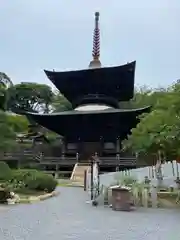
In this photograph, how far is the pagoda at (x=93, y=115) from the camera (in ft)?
110

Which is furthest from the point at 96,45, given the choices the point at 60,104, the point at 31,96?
the point at 31,96

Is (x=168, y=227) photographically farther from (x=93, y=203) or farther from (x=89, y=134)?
(x=89, y=134)

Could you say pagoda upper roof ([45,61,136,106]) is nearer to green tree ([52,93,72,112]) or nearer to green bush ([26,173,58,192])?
green tree ([52,93,72,112])

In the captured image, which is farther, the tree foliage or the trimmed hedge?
the trimmed hedge

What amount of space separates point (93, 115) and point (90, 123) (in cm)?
113

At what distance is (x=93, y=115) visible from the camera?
3372 centimetres

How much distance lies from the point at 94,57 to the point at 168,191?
28533 millimetres

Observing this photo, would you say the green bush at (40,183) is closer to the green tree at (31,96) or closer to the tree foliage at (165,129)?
the tree foliage at (165,129)

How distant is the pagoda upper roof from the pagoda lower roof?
2.43 m

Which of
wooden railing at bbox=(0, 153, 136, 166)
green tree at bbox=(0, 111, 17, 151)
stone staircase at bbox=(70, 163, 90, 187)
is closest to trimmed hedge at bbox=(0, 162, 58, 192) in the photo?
green tree at bbox=(0, 111, 17, 151)

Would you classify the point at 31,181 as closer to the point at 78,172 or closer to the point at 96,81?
the point at 78,172

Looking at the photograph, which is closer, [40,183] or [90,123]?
[40,183]

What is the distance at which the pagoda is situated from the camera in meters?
33.5

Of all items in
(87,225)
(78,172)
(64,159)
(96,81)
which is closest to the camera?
(87,225)
